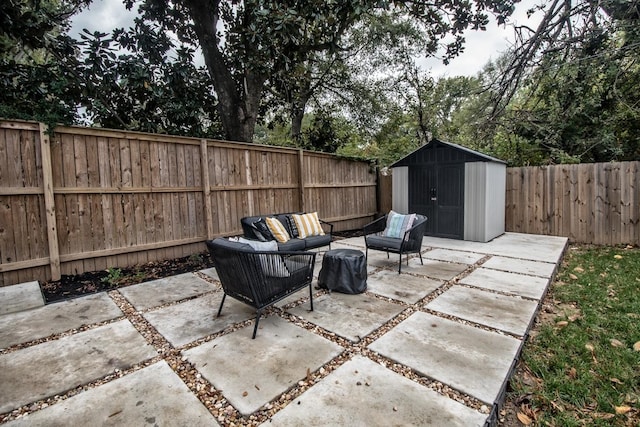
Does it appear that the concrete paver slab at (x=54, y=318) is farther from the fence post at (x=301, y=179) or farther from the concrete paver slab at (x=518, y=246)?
the concrete paver slab at (x=518, y=246)

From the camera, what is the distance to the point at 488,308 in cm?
291

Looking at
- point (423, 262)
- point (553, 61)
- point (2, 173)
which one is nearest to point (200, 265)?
point (2, 173)

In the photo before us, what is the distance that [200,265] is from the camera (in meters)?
4.69

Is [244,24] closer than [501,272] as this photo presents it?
No

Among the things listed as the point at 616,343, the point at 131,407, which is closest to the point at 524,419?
the point at 616,343

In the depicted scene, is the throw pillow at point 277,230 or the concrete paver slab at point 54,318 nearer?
the concrete paver slab at point 54,318

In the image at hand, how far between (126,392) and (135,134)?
3.86 metres

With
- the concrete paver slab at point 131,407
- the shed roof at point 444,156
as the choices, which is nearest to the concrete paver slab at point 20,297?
the concrete paver slab at point 131,407

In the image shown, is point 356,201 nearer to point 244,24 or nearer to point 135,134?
point 244,24

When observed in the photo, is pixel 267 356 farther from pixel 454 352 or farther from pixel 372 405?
pixel 454 352

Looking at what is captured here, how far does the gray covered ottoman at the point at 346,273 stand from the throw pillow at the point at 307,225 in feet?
5.28

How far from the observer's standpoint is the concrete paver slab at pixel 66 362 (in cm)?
180

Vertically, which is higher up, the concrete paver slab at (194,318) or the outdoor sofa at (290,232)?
the outdoor sofa at (290,232)

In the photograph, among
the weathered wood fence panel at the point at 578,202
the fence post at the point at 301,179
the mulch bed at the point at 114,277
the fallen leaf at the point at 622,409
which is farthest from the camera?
the fence post at the point at 301,179
